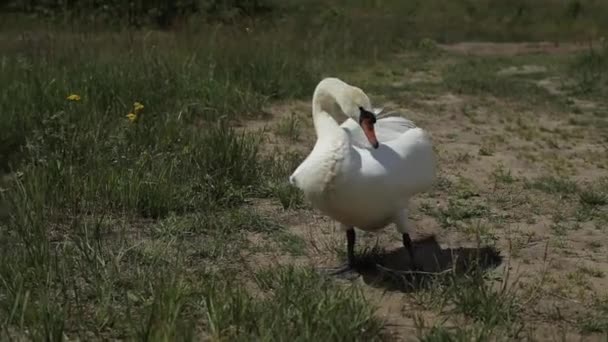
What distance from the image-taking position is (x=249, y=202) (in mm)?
5375

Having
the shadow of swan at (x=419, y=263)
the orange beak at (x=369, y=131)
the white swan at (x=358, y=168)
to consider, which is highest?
the orange beak at (x=369, y=131)

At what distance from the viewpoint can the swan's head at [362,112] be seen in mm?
3938

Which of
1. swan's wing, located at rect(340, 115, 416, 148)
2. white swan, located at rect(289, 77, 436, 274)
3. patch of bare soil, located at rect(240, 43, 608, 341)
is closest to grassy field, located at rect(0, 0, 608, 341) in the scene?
patch of bare soil, located at rect(240, 43, 608, 341)

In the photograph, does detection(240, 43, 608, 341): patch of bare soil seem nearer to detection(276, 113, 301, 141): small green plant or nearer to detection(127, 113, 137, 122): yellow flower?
detection(276, 113, 301, 141): small green plant

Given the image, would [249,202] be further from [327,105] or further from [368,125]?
[368,125]

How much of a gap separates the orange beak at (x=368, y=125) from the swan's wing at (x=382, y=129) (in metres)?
0.12

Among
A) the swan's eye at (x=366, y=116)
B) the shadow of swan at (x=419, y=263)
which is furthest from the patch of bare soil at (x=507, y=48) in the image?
the swan's eye at (x=366, y=116)

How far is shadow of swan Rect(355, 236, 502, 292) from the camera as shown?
401 centimetres

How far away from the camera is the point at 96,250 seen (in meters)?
3.90

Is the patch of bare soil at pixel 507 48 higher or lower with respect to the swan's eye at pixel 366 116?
lower

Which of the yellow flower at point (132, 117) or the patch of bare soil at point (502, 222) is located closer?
the patch of bare soil at point (502, 222)

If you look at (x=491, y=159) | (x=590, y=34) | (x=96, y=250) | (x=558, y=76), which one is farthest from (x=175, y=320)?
(x=590, y=34)

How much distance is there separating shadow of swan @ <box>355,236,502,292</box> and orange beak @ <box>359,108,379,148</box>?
63 cm

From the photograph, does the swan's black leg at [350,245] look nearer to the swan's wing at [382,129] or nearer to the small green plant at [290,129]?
the swan's wing at [382,129]
